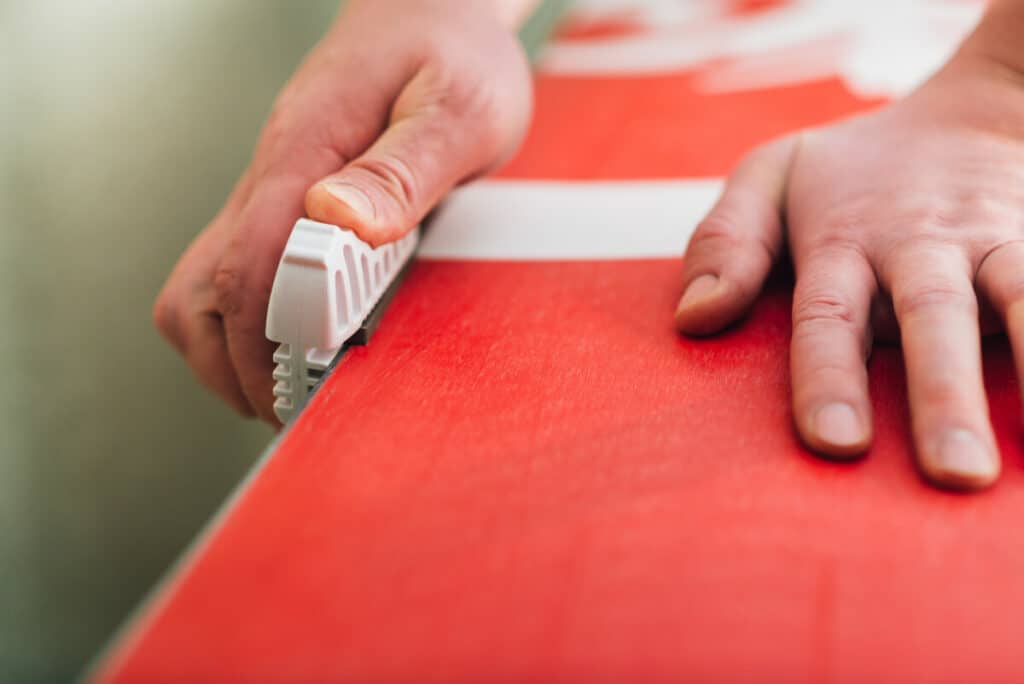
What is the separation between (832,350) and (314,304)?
0.32 meters

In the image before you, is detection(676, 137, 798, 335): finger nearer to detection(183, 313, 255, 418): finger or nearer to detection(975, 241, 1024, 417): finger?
detection(975, 241, 1024, 417): finger

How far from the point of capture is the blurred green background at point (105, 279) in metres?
1.00

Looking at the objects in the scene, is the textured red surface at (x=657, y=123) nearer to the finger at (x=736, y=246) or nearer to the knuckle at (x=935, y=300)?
the finger at (x=736, y=246)

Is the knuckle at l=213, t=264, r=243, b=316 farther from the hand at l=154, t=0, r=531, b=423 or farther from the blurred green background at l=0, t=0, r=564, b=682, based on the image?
the blurred green background at l=0, t=0, r=564, b=682

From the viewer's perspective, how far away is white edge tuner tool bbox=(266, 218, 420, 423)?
52cm

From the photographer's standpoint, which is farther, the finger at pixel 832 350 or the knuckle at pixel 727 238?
the knuckle at pixel 727 238

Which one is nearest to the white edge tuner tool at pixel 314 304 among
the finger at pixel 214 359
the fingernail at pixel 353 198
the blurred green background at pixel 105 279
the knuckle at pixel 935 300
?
the fingernail at pixel 353 198

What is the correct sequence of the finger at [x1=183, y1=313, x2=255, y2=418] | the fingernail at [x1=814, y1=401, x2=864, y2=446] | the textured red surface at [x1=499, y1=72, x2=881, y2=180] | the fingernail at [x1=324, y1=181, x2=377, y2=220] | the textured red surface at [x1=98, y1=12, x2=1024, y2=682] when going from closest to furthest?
the textured red surface at [x1=98, y1=12, x2=1024, y2=682], the fingernail at [x1=814, y1=401, x2=864, y2=446], the fingernail at [x1=324, y1=181, x2=377, y2=220], the finger at [x1=183, y1=313, x2=255, y2=418], the textured red surface at [x1=499, y1=72, x2=881, y2=180]

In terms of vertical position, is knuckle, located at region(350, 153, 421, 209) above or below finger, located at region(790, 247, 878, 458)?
above

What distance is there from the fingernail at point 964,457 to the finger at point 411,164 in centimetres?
38

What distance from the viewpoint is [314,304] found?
525 millimetres

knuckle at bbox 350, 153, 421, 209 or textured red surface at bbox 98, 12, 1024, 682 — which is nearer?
textured red surface at bbox 98, 12, 1024, 682

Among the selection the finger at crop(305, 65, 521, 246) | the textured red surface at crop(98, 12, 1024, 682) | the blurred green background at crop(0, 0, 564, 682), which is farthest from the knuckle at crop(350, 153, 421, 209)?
the blurred green background at crop(0, 0, 564, 682)

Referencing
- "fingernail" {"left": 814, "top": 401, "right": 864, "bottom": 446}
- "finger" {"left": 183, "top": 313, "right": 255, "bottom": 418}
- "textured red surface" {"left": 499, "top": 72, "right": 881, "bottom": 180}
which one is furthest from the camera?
"textured red surface" {"left": 499, "top": 72, "right": 881, "bottom": 180}
